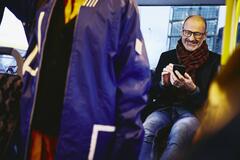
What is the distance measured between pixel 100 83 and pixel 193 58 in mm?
1408

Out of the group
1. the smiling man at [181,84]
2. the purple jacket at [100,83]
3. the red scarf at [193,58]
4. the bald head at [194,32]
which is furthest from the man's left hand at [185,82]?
the purple jacket at [100,83]

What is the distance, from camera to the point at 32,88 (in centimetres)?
110

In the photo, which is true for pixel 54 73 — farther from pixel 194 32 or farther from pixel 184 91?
pixel 194 32

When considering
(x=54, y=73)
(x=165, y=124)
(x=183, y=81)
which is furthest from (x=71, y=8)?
(x=165, y=124)

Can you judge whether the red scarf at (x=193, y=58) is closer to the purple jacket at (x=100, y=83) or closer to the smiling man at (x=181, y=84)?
the smiling man at (x=181, y=84)

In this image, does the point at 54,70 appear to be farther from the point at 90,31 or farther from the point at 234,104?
the point at 234,104

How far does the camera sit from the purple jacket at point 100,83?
3.42 feet

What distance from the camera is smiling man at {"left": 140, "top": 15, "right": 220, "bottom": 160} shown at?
218 centimetres

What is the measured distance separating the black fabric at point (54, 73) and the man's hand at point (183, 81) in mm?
1210

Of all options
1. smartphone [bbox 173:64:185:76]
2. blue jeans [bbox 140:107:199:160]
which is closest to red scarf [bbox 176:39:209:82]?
smartphone [bbox 173:64:185:76]

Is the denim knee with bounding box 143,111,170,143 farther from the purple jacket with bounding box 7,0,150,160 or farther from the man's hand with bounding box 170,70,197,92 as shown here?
the purple jacket with bounding box 7,0,150,160

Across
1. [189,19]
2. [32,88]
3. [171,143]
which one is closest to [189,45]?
[189,19]

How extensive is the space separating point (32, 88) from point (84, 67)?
18 cm

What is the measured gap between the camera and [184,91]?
2250 mm
